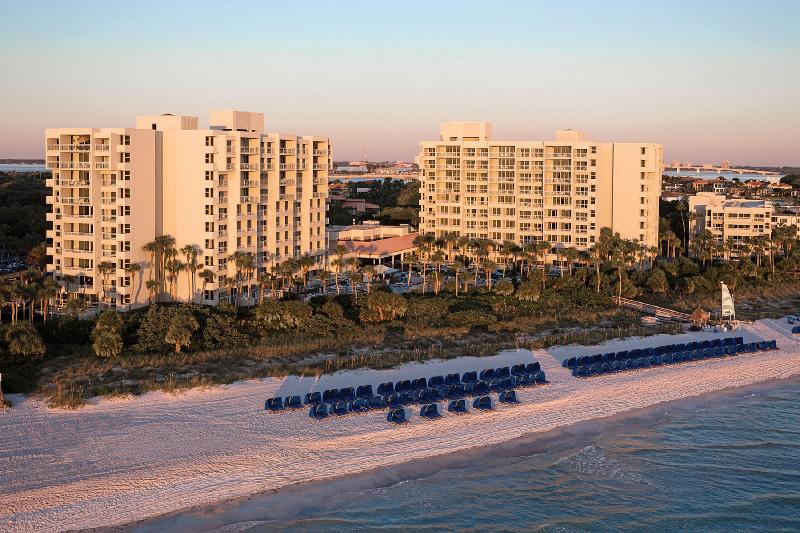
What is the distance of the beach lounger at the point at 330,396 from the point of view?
3481 centimetres

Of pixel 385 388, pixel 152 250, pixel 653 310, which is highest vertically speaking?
pixel 152 250

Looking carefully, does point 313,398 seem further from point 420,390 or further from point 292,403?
point 420,390

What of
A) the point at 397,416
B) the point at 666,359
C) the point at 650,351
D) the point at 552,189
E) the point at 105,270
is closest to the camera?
the point at 397,416

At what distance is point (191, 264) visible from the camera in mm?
55188

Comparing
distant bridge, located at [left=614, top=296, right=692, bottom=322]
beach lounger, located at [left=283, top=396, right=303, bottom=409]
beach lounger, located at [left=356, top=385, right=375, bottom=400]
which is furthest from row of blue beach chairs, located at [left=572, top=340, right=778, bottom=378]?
beach lounger, located at [left=283, top=396, right=303, bottom=409]

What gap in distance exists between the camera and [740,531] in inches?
1089

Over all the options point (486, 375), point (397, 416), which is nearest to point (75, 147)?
point (486, 375)

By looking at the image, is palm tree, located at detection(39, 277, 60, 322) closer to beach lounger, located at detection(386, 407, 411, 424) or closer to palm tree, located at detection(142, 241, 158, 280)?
palm tree, located at detection(142, 241, 158, 280)

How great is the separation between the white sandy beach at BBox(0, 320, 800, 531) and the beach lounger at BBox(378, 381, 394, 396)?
2301 mm

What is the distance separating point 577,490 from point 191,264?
33.2 metres

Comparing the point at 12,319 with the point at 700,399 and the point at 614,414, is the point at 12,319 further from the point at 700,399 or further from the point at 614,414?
the point at 700,399

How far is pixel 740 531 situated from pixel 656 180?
188ft

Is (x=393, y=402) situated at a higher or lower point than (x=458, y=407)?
higher

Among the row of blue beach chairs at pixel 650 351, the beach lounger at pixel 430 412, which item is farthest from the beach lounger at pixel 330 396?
the row of blue beach chairs at pixel 650 351
